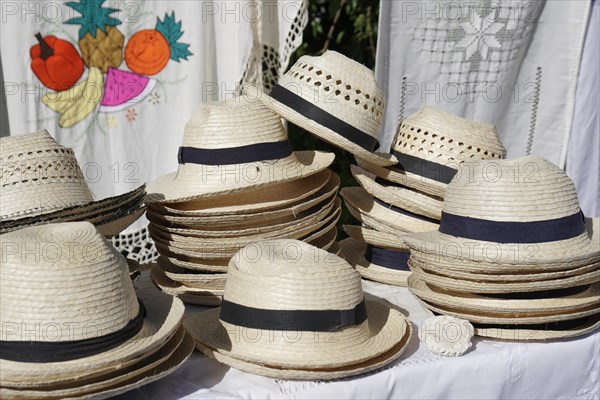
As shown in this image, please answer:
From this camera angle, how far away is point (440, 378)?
2000mm

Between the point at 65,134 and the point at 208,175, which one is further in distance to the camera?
the point at 65,134

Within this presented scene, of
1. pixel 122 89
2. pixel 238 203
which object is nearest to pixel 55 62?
pixel 122 89

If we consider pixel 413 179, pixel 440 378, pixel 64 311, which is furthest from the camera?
pixel 413 179

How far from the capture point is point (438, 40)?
138 inches

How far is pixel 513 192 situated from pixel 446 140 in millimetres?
452

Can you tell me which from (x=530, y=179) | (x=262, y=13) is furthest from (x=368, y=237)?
(x=262, y=13)

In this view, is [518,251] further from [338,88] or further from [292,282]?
[338,88]

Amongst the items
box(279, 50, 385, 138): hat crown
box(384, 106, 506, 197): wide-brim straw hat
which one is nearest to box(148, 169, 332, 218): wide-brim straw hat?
box(279, 50, 385, 138): hat crown

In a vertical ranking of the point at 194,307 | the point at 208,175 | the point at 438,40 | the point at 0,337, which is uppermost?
the point at 438,40

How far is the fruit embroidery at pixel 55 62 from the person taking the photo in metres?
3.17

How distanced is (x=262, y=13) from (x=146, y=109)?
0.66m

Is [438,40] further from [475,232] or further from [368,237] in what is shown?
[475,232]

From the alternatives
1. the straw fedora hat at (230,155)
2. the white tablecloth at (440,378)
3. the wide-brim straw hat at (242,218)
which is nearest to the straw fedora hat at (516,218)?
the white tablecloth at (440,378)

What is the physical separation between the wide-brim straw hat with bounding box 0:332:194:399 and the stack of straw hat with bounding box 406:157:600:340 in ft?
2.46
